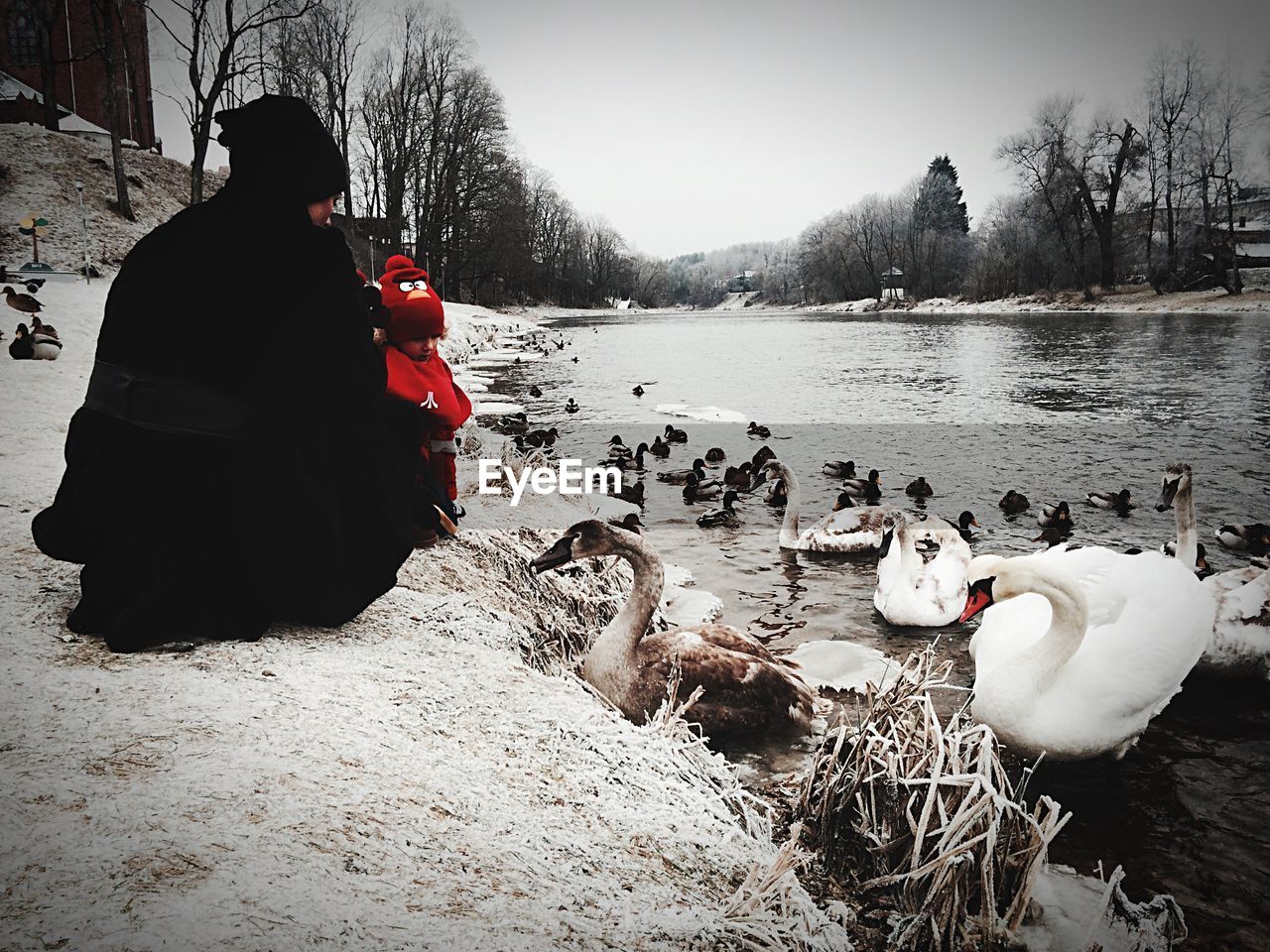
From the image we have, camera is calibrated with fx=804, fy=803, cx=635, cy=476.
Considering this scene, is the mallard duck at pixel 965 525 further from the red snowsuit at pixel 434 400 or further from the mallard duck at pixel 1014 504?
the red snowsuit at pixel 434 400

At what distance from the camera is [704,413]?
1777 cm

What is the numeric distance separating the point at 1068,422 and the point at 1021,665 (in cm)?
1313

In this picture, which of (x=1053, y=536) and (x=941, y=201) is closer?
(x=1053, y=536)

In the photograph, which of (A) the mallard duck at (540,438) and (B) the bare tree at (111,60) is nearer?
(A) the mallard duck at (540,438)

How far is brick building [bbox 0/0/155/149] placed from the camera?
109 ft

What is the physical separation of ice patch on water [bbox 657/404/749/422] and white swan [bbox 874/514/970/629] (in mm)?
10227

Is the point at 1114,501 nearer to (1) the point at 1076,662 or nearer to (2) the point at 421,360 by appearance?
(1) the point at 1076,662

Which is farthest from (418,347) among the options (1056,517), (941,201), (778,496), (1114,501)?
(941,201)

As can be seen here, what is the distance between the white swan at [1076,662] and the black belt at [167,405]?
365 centimetres

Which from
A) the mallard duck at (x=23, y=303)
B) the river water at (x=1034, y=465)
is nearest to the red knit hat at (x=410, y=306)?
the river water at (x=1034, y=465)

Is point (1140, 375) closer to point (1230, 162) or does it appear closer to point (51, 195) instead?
point (1230, 162)

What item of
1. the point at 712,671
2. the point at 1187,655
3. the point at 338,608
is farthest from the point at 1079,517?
the point at 338,608

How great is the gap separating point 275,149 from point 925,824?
3.67 metres

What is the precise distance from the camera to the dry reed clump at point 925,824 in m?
2.93
